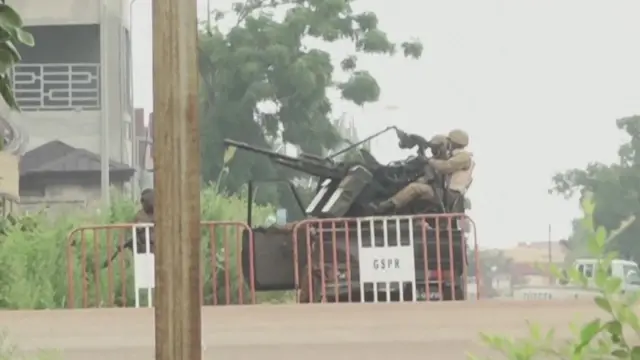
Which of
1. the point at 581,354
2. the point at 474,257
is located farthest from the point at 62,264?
the point at 581,354

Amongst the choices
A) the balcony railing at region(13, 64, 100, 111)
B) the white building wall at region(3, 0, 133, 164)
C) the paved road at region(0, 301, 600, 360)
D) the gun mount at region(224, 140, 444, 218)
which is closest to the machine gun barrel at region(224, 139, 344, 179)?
the gun mount at region(224, 140, 444, 218)

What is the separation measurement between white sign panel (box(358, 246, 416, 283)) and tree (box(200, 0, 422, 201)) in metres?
1.56

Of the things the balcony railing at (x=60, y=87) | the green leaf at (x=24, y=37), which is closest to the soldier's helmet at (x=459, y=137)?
the balcony railing at (x=60, y=87)

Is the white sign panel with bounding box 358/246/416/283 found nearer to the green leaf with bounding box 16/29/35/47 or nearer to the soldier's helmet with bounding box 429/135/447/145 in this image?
the soldier's helmet with bounding box 429/135/447/145

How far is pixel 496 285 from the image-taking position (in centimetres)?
395

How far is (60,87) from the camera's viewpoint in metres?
7.35

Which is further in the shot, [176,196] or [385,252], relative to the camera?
[385,252]

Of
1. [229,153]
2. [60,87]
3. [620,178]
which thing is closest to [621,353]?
[620,178]

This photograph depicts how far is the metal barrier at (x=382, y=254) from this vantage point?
4.97 metres

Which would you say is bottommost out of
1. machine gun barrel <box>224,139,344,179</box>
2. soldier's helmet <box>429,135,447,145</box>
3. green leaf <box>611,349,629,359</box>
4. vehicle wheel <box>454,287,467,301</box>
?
vehicle wheel <box>454,287,467,301</box>

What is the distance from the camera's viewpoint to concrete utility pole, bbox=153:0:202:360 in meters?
1.59

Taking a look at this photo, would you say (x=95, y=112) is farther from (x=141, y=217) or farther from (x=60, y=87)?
(x=141, y=217)

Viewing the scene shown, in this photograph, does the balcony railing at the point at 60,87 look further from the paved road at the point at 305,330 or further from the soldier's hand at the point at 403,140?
the paved road at the point at 305,330

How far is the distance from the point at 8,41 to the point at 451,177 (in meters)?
3.71
